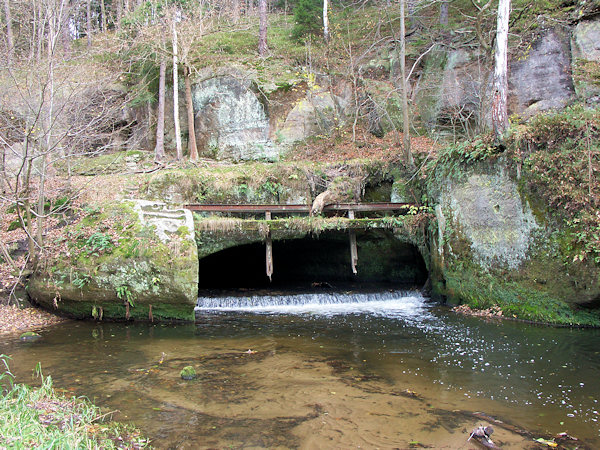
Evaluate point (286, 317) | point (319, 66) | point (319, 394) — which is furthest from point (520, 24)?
point (319, 394)

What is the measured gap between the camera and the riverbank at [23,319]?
29.8 feet

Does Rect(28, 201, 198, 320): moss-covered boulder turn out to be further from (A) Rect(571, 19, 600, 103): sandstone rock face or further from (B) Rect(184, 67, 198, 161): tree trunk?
(A) Rect(571, 19, 600, 103): sandstone rock face

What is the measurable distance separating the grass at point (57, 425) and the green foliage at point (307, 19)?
73.7 feet

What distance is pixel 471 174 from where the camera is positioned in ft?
37.3

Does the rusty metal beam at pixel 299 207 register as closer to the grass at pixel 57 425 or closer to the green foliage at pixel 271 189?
the green foliage at pixel 271 189

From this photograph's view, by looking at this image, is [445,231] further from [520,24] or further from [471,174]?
[520,24]

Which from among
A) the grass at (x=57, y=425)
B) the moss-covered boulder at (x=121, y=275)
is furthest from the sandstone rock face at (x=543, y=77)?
the grass at (x=57, y=425)

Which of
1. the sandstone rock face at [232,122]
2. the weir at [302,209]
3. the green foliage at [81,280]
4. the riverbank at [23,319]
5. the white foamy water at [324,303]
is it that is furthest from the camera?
the sandstone rock face at [232,122]

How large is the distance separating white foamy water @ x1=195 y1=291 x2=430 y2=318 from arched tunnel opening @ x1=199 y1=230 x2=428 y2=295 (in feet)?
6.74

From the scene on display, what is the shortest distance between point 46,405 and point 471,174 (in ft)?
35.6

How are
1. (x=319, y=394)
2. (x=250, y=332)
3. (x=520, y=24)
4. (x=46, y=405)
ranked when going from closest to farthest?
(x=46, y=405), (x=319, y=394), (x=250, y=332), (x=520, y=24)

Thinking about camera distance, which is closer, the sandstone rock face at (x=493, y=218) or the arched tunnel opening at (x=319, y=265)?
the sandstone rock face at (x=493, y=218)

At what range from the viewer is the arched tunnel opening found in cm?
1571

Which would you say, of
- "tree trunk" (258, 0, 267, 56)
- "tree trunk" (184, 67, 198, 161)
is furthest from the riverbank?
"tree trunk" (258, 0, 267, 56)
